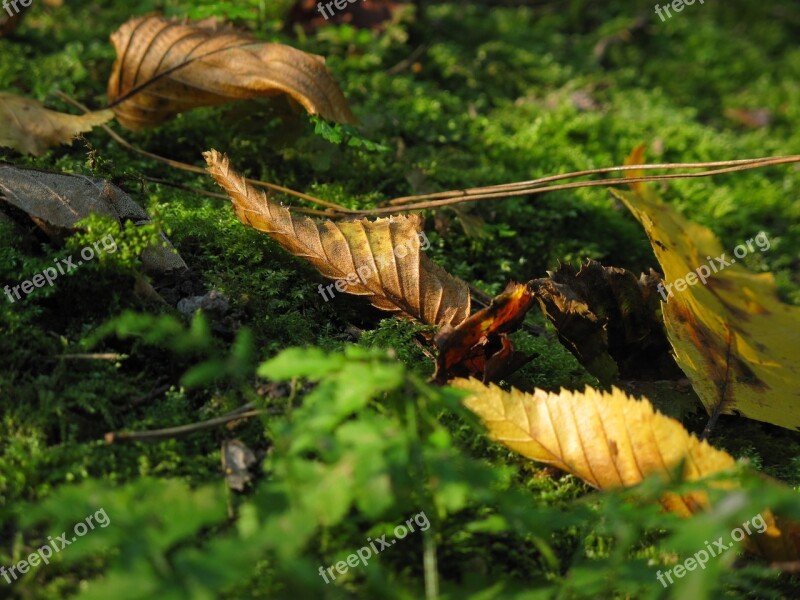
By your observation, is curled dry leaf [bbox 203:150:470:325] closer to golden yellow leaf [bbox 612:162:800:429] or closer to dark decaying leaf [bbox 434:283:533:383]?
dark decaying leaf [bbox 434:283:533:383]

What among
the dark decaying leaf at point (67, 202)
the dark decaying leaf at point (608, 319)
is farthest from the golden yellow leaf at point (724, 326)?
the dark decaying leaf at point (67, 202)

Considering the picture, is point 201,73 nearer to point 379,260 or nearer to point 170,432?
point 379,260

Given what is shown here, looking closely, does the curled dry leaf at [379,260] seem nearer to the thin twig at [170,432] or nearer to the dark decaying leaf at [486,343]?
the dark decaying leaf at [486,343]

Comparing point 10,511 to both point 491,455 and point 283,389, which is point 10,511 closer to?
point 283,389

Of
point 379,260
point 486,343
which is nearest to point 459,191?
point 379,260

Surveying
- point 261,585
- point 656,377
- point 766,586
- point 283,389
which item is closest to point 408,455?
point 261,585

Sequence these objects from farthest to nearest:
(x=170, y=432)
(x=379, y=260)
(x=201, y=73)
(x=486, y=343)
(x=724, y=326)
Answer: (x=201, y=73) < (x=724, y=326) < (x=379, y=260) < (x=486, y=343) < (x=170, y=432)
